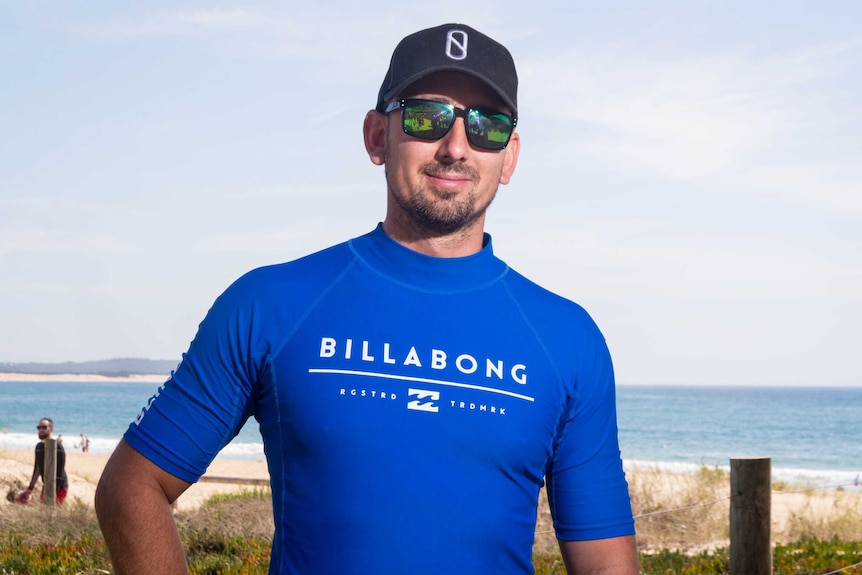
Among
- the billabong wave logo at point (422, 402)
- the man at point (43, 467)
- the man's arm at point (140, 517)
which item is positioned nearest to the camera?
the man's arm at point (140, 517)

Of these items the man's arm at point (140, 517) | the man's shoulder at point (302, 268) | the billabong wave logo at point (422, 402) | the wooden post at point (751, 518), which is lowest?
the wooden post at point (751, 518)

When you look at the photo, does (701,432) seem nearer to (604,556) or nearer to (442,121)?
(604,556)

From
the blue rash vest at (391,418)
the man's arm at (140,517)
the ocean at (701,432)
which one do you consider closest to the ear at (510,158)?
the blue rash vest at (391,418)

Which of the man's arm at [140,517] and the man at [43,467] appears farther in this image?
the man at [43,467]

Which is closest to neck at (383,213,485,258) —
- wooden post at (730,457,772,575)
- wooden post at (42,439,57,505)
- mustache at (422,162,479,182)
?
mustache at (422,162,479,182)

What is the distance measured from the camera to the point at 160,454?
8.41 ft

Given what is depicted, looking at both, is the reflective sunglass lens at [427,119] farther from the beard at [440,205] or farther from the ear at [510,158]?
the ear at [510,158]

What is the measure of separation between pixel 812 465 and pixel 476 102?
194 feet

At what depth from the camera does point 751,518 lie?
28.8 ft

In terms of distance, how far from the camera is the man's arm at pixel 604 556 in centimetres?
286

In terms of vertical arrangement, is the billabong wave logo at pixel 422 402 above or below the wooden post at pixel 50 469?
above

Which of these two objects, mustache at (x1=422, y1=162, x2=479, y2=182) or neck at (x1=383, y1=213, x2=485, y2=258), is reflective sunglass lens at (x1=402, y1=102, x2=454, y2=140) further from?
neck at (x1=383, y1=213, x2=485, y2=258)

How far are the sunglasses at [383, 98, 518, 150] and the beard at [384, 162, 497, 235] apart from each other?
0.10 m

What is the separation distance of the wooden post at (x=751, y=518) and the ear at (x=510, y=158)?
636cm
